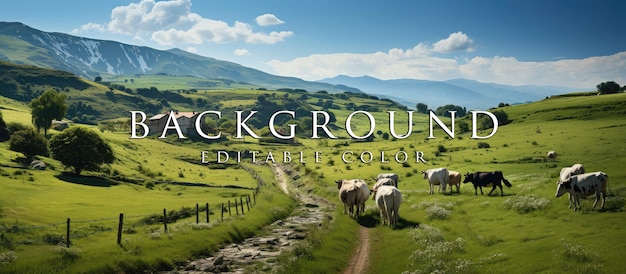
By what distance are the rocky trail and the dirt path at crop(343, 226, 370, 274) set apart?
521cm

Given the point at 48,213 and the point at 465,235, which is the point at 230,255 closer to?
the point at 465,235

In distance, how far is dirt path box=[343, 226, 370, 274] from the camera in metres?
28.1

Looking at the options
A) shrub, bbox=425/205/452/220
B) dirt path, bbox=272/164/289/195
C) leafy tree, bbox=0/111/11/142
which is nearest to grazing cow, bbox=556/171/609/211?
shrub, bbox=425/205/452/220

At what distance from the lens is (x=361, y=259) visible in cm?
3097

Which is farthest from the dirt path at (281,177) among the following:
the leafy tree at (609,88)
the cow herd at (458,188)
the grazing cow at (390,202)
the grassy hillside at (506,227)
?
the leafy tree at (609,88)

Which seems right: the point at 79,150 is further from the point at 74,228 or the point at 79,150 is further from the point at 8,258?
the point at 8,258

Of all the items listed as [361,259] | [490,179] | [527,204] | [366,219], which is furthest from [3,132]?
[527,204]

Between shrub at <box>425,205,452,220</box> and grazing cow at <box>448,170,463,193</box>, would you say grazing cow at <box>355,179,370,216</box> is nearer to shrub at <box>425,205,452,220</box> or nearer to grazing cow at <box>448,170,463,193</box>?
shrub at <box>425,205,452,220</box>

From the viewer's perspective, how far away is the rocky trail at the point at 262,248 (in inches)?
1155

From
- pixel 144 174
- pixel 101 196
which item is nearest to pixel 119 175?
pixel 144 174

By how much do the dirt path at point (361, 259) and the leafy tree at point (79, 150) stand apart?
63470mm

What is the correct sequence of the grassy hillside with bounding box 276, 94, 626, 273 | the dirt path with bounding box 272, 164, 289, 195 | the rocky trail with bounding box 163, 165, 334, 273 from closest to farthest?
the grassy hillside with bounding box 276, 94, 626, 273 < the rocky trail with bounding box 163, 165, 334, 273 < the dirt path with bounding box 272, 164, 289, 195

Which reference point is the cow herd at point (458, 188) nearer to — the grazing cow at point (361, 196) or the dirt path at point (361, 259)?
the grazing cow at point (361, 196)

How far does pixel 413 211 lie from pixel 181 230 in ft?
75.2
